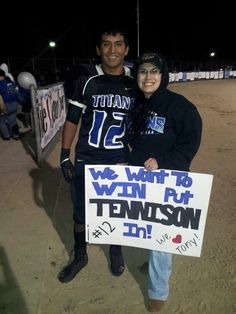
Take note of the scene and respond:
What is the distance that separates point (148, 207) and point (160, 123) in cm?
70

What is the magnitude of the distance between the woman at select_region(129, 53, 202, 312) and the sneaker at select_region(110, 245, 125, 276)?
2.33 feet

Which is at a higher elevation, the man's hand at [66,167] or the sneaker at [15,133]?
the man's hand at [66,167]

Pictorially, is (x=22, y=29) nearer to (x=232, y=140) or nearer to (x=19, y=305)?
(x=232, y=140)

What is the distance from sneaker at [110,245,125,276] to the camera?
3252 mm

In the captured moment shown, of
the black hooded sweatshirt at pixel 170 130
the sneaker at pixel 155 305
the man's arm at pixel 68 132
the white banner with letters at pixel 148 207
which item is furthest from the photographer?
the man's arm at pixel 68 132

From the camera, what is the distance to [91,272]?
3299mm

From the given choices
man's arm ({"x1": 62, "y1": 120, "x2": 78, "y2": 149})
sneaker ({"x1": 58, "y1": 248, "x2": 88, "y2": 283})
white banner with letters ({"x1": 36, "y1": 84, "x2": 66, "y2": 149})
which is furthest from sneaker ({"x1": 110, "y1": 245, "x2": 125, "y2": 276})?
white banner with letters ({"x1": 36, "y1": 84, "x2": 66, "y2": 149})

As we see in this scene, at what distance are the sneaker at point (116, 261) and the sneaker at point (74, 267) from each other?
28cm

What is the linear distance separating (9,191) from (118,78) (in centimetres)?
324

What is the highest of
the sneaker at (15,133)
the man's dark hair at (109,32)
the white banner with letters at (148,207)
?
the man's dark hair at (109,32)

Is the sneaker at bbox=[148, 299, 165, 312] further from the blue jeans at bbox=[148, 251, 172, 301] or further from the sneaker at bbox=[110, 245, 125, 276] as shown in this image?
the sneaker at bbox=[110, 245, 125, 276]

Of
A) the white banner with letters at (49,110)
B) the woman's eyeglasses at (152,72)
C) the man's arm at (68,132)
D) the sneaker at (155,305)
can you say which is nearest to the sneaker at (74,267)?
the sneaker at (155,305)

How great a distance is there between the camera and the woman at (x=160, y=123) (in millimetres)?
2361

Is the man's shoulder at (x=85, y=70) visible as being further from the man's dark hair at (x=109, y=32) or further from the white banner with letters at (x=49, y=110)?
the white banner with letters at (x=49, y=110)
